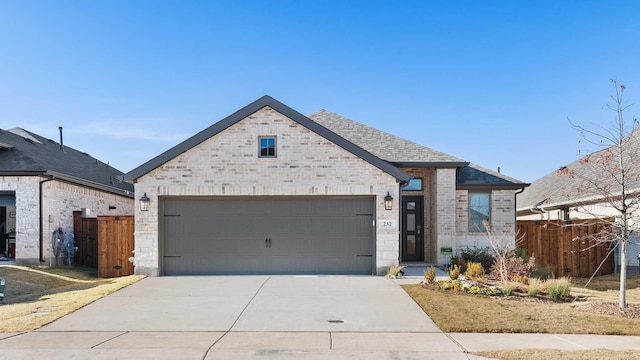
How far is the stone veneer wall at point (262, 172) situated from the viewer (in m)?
13.8

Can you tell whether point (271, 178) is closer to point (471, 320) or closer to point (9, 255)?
point (471, 320)

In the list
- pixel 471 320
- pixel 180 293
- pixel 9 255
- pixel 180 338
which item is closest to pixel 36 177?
pixel 9 255

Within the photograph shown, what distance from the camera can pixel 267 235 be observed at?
46.1 feet

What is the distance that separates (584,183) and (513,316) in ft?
38.7

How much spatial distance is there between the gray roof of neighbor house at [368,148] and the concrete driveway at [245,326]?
3679mm

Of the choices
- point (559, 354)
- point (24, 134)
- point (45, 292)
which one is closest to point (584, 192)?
point (559, 354)

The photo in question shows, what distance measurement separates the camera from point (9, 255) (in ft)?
54.1

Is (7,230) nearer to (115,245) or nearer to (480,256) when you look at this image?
(115,245)

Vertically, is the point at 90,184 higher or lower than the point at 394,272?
higher

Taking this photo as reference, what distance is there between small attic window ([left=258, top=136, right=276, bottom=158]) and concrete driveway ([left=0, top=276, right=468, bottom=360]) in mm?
3856

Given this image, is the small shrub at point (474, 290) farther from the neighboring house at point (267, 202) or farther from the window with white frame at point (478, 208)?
the window with white frame at point (478, 208)

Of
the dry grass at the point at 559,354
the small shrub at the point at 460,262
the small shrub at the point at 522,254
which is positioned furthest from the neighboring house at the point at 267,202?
the dry grass at the point at 559,354

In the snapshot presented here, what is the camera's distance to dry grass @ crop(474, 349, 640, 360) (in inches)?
246

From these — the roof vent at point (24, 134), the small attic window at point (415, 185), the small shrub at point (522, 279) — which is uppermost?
the roof vent at point (24, 134)
